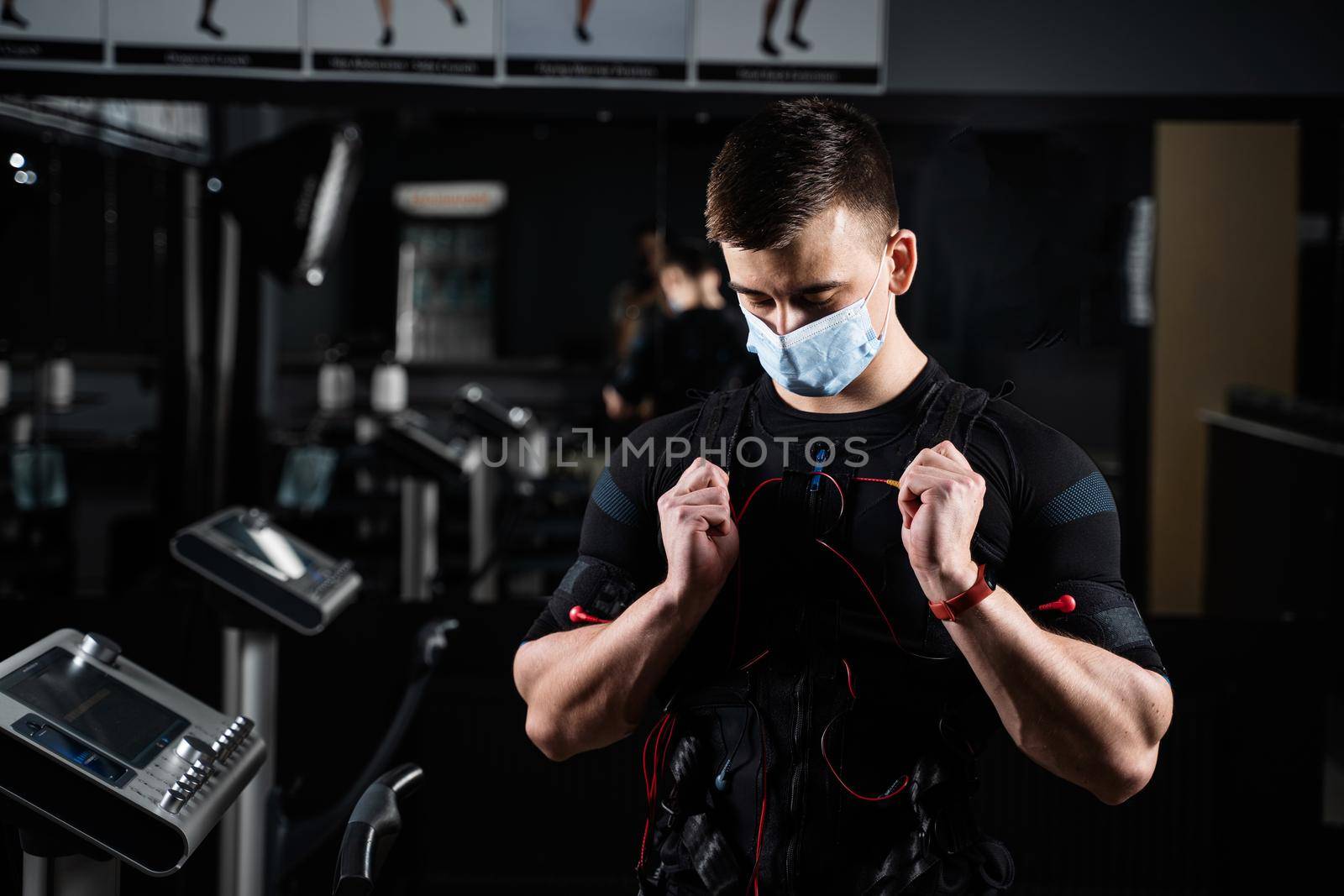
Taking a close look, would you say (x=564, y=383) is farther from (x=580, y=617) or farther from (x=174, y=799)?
(x=174, y=799)

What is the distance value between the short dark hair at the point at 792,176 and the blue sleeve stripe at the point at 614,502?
33cm

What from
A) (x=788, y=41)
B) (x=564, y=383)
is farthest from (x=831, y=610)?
(x=788, y=41)

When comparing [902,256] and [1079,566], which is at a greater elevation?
[902,256]

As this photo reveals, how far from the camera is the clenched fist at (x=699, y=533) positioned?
1169 mm

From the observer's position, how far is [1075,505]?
1278 millimetres

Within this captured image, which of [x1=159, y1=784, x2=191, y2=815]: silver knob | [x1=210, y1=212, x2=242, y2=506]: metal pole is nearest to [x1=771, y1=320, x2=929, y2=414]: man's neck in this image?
[x1=159, y1=784, x2=191, y2=815]: silver knob

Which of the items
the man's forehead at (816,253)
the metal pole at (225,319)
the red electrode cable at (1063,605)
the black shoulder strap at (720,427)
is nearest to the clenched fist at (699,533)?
the black shoulder strap at (720,427)

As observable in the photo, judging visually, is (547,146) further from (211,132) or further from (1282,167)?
(1282,167)

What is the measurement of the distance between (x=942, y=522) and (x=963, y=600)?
0.08m

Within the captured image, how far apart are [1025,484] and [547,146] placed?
7.10 feet

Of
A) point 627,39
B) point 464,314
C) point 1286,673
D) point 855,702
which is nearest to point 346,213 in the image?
point 464,314

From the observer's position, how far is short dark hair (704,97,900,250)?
125cm

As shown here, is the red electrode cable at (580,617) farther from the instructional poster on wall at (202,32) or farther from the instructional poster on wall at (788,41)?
the instructional poster on wall at (202,32)

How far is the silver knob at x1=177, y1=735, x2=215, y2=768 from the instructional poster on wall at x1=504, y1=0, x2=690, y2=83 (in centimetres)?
208
